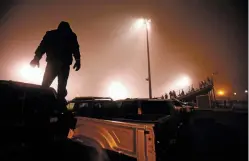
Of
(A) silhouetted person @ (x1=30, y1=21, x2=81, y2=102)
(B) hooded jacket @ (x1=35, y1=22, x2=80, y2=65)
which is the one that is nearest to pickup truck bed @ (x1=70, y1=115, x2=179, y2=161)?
(A) silhouetted person @ (x1=30, y1=21, x2=81, y2=102)

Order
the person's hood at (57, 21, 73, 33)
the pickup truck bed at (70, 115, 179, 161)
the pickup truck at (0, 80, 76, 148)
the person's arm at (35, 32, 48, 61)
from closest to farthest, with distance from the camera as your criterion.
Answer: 1. the pickup truck at (0, 80, 76, 148)
2. the pickup truck bed at (70, 115, 179, 161)
3. the person's arm at (35, 32, 48, 61)
4. the person's hood at (57, 21, 73, 33)

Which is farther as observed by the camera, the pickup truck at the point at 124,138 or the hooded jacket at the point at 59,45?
the hooded jacket at the point at 59,45

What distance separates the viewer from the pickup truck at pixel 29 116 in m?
2.24

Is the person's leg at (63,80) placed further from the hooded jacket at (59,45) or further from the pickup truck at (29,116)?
the pickup truck at (29,116)

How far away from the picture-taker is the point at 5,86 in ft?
8.39

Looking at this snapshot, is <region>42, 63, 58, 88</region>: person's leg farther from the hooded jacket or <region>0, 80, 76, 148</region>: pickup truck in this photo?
<region>0, 80, 76, 148</region>: pickup truck

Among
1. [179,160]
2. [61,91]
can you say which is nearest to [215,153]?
[179,160]

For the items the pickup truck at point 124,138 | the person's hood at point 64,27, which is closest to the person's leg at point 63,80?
the person's hood at point 64,27

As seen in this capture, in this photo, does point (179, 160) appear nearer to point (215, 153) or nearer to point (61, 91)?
point (215, 153)

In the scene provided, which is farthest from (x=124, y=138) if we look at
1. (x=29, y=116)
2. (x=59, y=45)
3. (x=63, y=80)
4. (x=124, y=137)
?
(x=59, y=45)

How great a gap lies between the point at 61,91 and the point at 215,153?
4333 mm

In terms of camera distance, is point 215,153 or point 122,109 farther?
point 122,109

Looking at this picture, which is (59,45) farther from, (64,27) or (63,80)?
(63,80)

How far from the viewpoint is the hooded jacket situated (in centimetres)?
423
